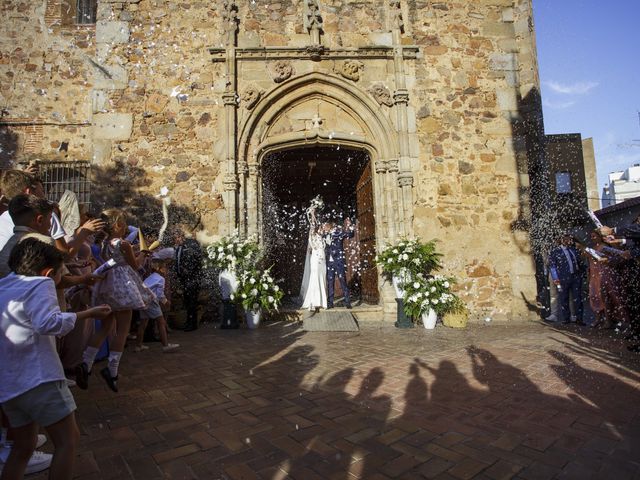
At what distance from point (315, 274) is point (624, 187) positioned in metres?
34.1

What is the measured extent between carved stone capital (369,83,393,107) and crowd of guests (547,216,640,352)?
176 inches

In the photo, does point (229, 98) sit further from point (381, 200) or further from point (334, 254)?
point (334, 254)

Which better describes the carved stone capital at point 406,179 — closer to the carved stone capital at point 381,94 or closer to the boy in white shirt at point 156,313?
the carved stone capital at point 381,94

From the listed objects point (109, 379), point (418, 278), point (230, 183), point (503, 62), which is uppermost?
point (503, 62)

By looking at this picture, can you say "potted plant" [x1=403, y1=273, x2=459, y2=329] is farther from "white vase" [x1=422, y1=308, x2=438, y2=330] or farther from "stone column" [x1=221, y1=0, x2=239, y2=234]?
"stone column" [x1=221, y1=0, x2=239, y2=234]

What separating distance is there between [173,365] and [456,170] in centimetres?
635

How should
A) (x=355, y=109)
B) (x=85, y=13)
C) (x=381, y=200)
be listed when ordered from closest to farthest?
(x=381, y=200) → (x=355, y=109) → (x=85, y=13)

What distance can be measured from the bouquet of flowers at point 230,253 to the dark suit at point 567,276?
5.82 m

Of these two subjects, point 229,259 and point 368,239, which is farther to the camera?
point 368,239

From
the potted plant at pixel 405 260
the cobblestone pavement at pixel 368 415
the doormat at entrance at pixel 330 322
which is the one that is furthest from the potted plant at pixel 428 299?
the cobblestone pavement at pixel 368 415

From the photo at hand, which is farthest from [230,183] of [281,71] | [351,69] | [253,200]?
[351,69]

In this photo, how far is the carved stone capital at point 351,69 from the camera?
7531 millimetres

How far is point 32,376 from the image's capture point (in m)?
1.52

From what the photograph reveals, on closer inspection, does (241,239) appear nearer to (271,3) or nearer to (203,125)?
(203,125)
